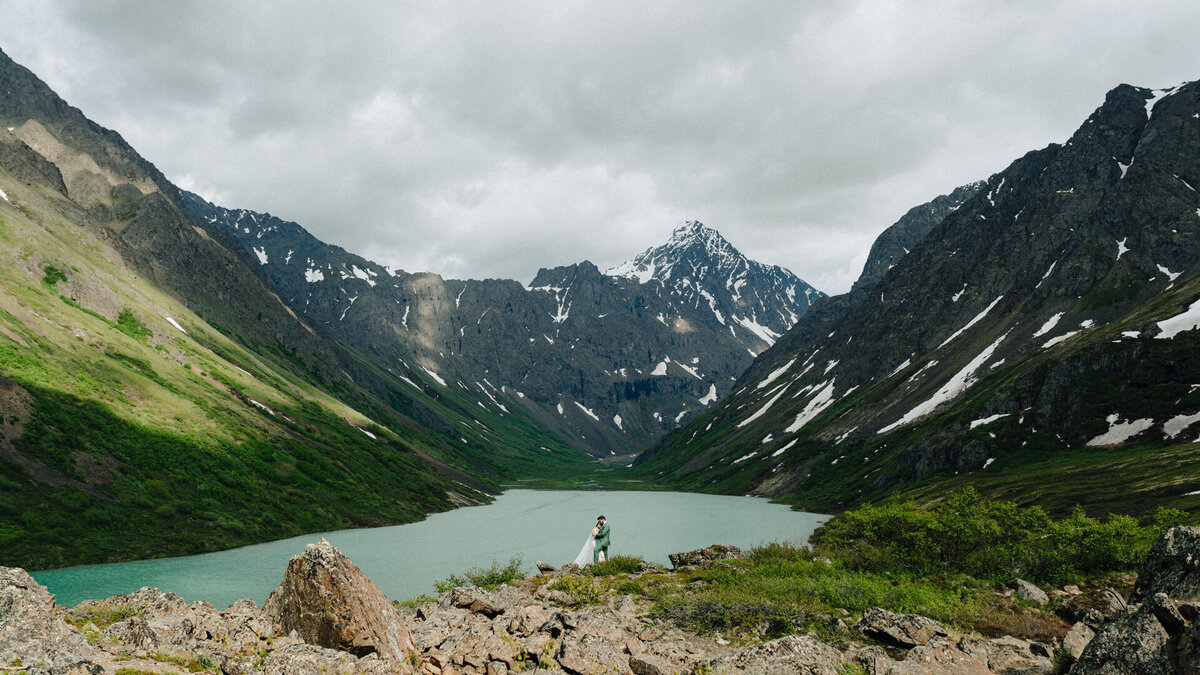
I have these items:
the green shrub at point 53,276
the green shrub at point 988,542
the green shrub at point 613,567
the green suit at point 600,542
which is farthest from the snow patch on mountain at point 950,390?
the green shrub at point 53,276

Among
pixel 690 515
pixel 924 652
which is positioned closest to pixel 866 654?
pixel 924 652

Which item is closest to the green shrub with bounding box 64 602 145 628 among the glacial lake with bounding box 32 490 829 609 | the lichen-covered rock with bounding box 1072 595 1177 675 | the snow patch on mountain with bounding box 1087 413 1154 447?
the lichen-covered rock with bounding box 1072 595 1177 675

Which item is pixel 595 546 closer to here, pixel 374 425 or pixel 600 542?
pixel 600 542

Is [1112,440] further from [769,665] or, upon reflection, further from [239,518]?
[239,518]

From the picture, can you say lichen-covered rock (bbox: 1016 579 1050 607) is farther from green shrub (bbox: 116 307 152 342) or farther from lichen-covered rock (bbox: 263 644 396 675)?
green shrub (bbox: 116 307 152 342)

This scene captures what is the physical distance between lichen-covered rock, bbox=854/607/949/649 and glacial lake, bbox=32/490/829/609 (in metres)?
41.8

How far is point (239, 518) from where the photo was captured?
290 ft

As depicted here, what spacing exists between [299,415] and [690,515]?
4136 inches

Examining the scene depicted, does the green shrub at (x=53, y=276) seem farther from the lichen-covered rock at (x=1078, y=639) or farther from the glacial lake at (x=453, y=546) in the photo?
the lichen-covered rock at (x=1078, y=639)

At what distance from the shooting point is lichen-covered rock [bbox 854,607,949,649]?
15609 millimetres

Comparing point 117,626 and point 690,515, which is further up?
point 117,626

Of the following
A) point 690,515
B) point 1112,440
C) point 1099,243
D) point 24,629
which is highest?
point 1099,243

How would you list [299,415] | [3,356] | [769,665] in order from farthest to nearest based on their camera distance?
1. [299,415]
2. [3,356]
3. [769,665]

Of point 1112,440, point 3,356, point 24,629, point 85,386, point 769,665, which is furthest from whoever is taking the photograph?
point 1112,440
